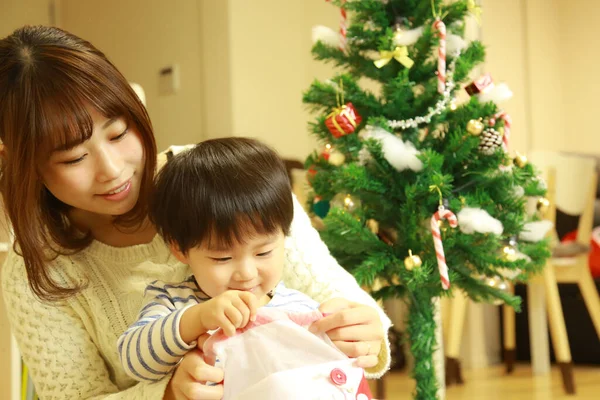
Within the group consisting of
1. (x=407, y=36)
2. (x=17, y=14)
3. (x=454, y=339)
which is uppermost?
(x=17, y=14)

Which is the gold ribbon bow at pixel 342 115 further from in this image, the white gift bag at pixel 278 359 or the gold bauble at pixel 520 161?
the white gift bag at pixel 278 359

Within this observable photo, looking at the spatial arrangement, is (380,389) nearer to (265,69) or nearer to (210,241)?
(265,69)

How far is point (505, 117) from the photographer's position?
72.3 inches

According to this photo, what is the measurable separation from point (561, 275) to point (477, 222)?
186 cm

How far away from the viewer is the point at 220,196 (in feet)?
3.17

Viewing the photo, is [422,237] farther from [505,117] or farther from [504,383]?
[504,383]

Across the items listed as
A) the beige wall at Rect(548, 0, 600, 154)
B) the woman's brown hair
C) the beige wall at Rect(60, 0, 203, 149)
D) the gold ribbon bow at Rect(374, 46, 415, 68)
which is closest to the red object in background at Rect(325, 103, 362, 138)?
the gold ribbon bow at Rect(374, 46, 415, 68)

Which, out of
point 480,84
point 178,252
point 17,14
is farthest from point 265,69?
point 178,252

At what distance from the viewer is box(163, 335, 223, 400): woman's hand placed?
0.89m

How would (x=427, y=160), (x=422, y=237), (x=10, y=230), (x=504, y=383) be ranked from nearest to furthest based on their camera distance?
(x=10, y=230), (x=427, y=160), (x=422, y=237), (x=504, y=383)

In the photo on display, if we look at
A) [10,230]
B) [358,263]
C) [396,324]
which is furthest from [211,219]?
[396,324]

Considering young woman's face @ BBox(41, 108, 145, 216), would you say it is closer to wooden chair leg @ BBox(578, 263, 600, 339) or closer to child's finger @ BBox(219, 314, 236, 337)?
child's finger @ BBox(219, 314, 236, 337)

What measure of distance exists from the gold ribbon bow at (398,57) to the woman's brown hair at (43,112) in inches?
32.6

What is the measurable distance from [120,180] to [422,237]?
0.94 metres
